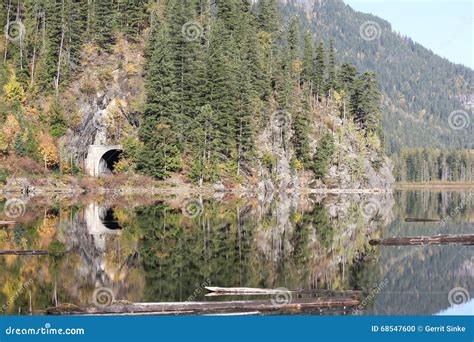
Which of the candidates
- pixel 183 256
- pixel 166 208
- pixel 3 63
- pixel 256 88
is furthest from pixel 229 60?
pixel 183 256

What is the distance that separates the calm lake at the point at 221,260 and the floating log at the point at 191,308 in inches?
23.1

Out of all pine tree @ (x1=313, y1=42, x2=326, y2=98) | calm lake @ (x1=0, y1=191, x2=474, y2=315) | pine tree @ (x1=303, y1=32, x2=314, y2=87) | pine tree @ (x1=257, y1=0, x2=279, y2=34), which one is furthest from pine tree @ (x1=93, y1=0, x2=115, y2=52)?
calm lake @ (x1=0, y1=191, x2=474, y2=315)

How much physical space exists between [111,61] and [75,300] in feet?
261

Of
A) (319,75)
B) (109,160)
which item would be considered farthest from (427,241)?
(319,75)

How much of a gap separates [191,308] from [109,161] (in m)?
79.3

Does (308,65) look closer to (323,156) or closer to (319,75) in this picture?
(319,75)

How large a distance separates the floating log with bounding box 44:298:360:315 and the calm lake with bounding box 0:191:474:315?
586 mm

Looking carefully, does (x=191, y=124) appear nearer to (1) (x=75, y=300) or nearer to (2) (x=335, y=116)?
(2) (x=335, y=116)

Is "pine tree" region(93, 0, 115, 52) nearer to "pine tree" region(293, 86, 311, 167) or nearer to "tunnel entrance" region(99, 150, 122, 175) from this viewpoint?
"tunnel entrance" region(99, 150, 122, 175)

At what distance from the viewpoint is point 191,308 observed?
765 inches

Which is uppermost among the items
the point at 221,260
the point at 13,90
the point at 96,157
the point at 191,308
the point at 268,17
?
the point at 268,17

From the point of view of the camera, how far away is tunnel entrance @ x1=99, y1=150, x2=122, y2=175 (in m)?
92.5

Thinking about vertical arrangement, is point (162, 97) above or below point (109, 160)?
above

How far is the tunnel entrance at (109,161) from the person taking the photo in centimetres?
9250
